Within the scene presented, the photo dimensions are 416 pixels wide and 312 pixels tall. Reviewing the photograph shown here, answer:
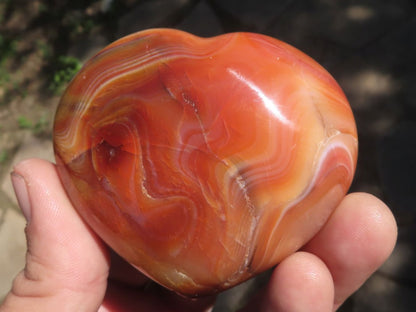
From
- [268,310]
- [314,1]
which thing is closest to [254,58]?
[268,310]

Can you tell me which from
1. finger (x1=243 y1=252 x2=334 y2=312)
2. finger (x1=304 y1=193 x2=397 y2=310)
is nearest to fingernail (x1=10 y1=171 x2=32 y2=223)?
finger (x1=243 y1=252 x2=334 y2=312)

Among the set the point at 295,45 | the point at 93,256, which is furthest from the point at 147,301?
the point at 295,45

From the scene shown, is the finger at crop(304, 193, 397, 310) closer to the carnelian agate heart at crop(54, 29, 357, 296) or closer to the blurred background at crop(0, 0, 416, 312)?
the carnelian agate heart at crop(54, 29, 357, 296)

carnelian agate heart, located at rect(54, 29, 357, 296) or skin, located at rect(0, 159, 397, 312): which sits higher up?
carnelian agate heart, located at rect(54, 29, 357, 296)

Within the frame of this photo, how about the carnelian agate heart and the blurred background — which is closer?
the carnelian agate heart

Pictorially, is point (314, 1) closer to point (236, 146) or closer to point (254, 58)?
point (254, 58)

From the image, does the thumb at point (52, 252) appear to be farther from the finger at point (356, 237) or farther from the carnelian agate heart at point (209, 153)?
the finger at point (356, 237)

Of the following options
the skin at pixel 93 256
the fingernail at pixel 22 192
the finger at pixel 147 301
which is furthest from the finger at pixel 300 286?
the fingernail at pixel 22 192
